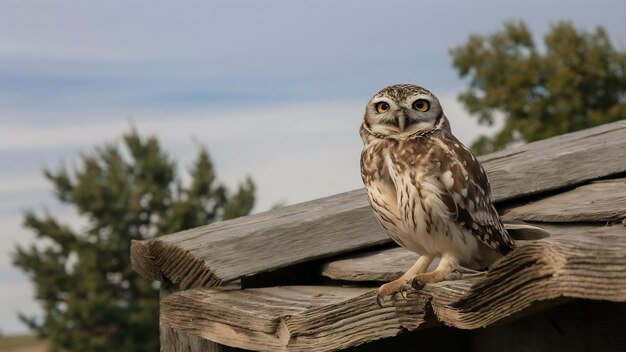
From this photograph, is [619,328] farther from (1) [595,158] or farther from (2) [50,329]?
(2) [50,329]

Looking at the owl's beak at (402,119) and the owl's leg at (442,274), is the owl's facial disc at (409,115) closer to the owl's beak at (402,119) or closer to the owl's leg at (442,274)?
→ the owl's beak at (402,119)

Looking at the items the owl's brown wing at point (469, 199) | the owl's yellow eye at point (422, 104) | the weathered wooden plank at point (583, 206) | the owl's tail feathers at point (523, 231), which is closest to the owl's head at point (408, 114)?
the owl's yellow eye at point (422, 104)

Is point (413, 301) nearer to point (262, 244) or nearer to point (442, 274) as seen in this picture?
point (442, 274)

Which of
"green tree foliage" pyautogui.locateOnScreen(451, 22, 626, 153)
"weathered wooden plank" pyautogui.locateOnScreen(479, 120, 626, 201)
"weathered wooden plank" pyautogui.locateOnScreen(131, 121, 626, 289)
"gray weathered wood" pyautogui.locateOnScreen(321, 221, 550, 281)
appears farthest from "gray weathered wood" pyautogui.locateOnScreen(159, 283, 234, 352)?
"green tree foliage" pyautogui.locateOnScreen(451, 22, 626, 153)

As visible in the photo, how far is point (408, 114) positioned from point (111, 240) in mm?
31750

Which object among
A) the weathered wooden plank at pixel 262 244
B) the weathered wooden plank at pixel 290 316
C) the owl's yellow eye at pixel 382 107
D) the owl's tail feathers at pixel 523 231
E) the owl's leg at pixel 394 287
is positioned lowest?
the weathered wooden plank at pixel 290 316

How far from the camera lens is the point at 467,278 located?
2807mm

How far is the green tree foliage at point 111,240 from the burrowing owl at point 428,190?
2907 centimetres

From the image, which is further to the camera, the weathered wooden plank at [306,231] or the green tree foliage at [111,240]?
the green tree foliage at [111,240]

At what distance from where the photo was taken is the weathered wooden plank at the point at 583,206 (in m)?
3.43

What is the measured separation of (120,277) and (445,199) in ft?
104

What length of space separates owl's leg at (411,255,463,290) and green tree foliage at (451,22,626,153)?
21320 millimetres

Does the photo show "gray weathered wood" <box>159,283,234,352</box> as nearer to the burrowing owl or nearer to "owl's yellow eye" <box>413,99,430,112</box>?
the burrowing owl

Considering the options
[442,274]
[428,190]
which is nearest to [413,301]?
[442,274]
